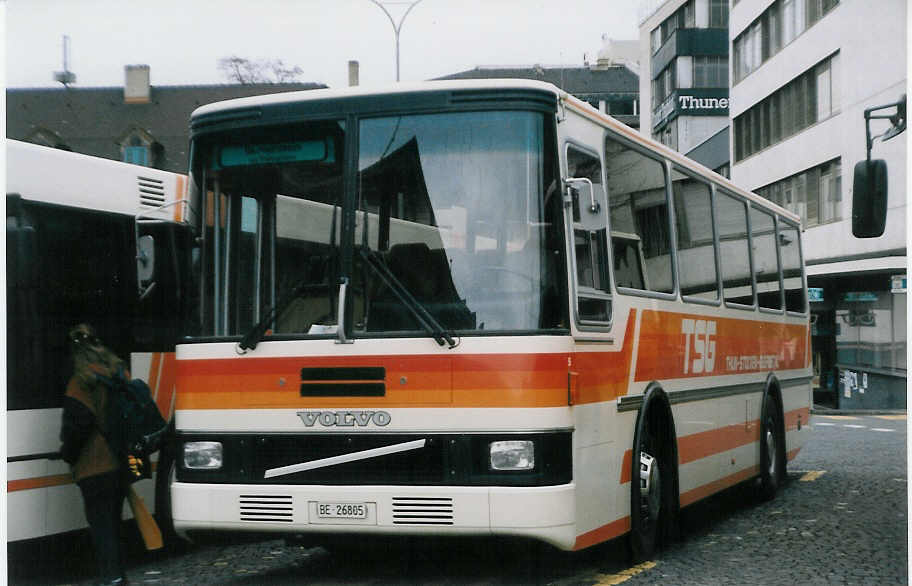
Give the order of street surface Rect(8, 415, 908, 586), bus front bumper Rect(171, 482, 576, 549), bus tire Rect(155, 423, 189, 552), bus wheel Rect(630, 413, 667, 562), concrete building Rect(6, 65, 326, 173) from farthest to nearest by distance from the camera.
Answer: concrete building Rect(6, 65, 326, 173) → bus tire Rect(155, 423, 189, 552) → bus wheel Rect(630, 413, 667, 562) → street surface Rect(8, 415, 908, 586) → bus front bumper Rect(171, 482, 576, 549)

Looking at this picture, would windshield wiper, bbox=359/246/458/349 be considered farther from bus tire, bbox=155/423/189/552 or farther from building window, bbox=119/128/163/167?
building window, bbox=119/128/163/167

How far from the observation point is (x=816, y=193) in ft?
119

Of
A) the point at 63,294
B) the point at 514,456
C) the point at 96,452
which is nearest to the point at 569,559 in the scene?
the point at 514,456

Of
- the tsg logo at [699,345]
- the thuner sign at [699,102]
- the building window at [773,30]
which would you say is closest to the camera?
the tsg logo at [699,345]

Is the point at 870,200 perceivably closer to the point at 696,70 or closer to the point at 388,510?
the point at 388,510

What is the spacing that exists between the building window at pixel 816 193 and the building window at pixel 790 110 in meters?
1.44

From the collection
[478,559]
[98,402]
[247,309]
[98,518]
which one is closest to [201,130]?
[247,309]

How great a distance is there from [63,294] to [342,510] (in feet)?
9.37

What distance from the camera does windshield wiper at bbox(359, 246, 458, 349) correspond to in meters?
7.54

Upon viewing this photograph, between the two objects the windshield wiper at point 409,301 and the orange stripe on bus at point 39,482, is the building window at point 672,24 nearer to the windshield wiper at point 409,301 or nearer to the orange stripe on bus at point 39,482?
the orange stripe on bus at point 39,482

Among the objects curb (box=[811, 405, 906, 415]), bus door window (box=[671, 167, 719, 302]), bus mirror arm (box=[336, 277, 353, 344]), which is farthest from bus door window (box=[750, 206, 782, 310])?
curb (box=[811, 405, 906, 415])

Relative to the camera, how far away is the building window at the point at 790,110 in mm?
35375

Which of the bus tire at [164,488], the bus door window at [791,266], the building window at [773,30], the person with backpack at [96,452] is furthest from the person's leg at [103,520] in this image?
the building window at [773,30]

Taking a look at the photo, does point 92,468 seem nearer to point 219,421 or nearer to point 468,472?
point 219,421
